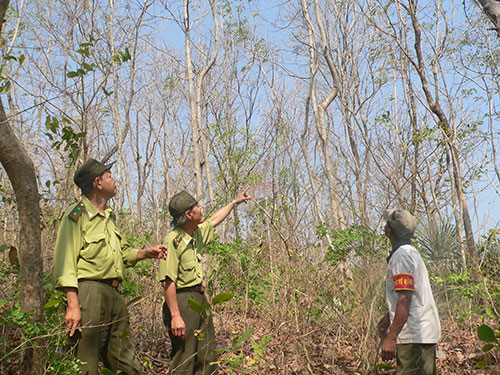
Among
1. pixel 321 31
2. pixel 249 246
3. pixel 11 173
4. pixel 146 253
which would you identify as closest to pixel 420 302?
pixel 146 253

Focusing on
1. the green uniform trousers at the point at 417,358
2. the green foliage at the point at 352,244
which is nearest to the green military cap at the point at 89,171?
the green uniform trousers at the point at 417,358

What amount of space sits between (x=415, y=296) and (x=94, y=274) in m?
2.07

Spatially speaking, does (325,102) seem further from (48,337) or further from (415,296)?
(48,337)

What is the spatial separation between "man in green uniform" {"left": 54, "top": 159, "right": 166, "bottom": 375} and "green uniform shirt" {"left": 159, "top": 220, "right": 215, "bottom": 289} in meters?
0.11

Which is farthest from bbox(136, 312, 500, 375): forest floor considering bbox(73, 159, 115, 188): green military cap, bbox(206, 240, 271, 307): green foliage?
bbox(73, 159, 115, 188): green military cap

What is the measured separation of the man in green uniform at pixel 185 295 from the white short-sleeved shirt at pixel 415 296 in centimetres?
138

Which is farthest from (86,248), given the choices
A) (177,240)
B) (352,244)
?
(352,244)

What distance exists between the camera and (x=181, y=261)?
3.69 m

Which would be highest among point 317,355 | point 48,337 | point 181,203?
point 181,203

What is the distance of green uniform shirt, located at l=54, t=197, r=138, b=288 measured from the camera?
3.07m

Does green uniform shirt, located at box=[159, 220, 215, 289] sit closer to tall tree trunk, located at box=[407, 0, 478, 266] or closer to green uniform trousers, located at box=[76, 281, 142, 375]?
green uniform trousers, located at box=[76, 281, 142, 375]

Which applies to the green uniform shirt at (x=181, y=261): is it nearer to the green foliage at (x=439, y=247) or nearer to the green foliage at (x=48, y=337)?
the green foliage at (x=48, y=337)

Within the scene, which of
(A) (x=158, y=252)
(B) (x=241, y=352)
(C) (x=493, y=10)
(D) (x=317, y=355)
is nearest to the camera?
(A) (x=158, y=252)

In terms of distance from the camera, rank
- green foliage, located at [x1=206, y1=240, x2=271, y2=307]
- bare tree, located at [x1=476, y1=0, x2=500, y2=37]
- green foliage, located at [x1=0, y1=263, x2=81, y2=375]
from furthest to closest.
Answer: green foliage, located at [x1=206, y1=240, x2=271, y2=307], bare tree, located at [x1=476, y1=0, x2=500, y2=37], green foliage, located at [x1=0, y1=263, x2=81, y2=375]
